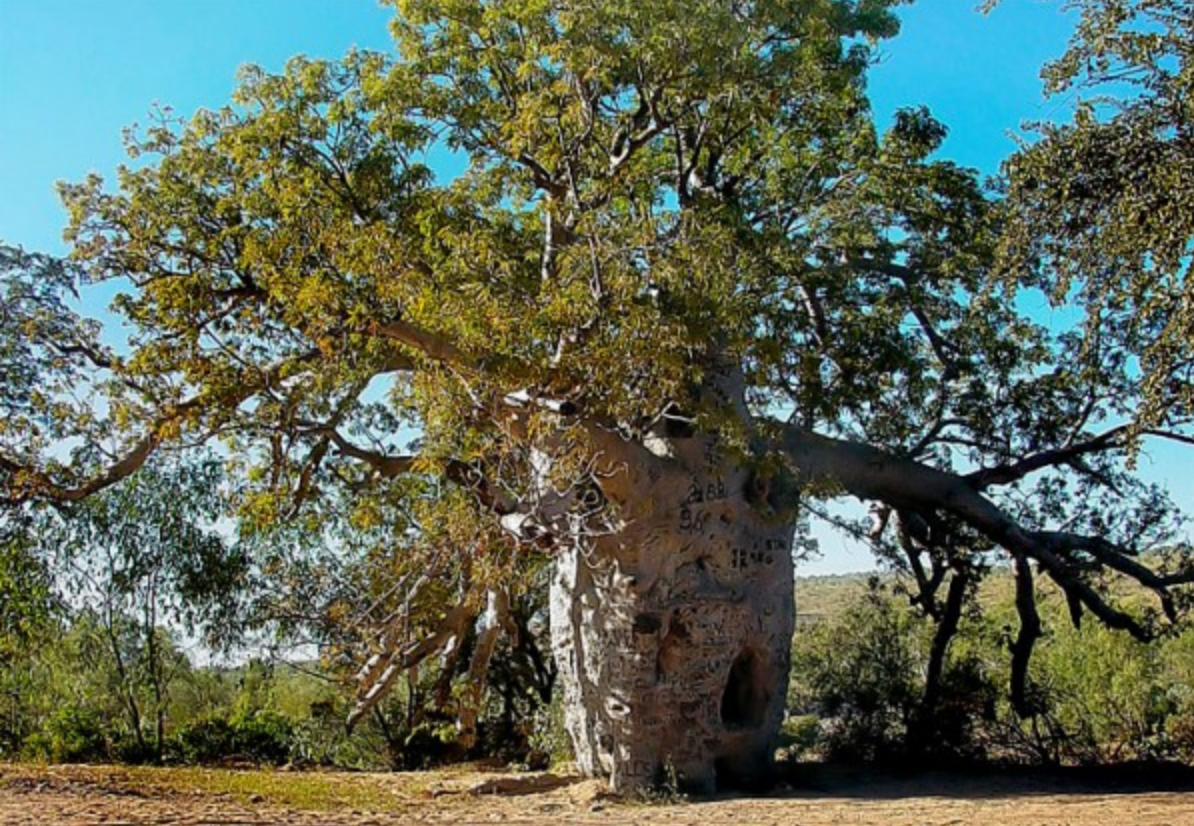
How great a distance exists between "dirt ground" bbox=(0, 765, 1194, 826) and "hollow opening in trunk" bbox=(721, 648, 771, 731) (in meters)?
0.71

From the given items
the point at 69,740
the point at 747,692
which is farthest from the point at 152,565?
the point at 747,692

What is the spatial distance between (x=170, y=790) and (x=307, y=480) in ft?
9.50

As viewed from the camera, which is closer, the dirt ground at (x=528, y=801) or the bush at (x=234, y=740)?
the dirt ground at (x=528, y=801)

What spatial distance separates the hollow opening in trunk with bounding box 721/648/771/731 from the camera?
34.5 ft

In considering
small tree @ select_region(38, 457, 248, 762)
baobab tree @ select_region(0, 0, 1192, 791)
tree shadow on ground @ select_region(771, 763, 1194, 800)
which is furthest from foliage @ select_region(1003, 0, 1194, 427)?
small tree @ select_region(38, 457, 248, 762)

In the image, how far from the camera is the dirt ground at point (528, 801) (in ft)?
24.9

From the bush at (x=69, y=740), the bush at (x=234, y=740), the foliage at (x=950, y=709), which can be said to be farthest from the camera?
the bush at (x=234, y=740)

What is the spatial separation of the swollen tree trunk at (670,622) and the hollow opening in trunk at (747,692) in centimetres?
2

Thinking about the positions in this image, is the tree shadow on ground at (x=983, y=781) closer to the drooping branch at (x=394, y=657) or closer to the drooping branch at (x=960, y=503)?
the drooping branch at (x=960, y=503)

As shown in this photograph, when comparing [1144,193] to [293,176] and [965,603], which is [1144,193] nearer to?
[293,176]

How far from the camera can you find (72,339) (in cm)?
930

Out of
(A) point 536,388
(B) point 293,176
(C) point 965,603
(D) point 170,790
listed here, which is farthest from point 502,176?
(C) point 965,603

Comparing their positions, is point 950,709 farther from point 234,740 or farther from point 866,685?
point 234,740

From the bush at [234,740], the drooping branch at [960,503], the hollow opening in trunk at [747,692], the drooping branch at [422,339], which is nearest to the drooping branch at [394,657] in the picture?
the bush at [234,740]
